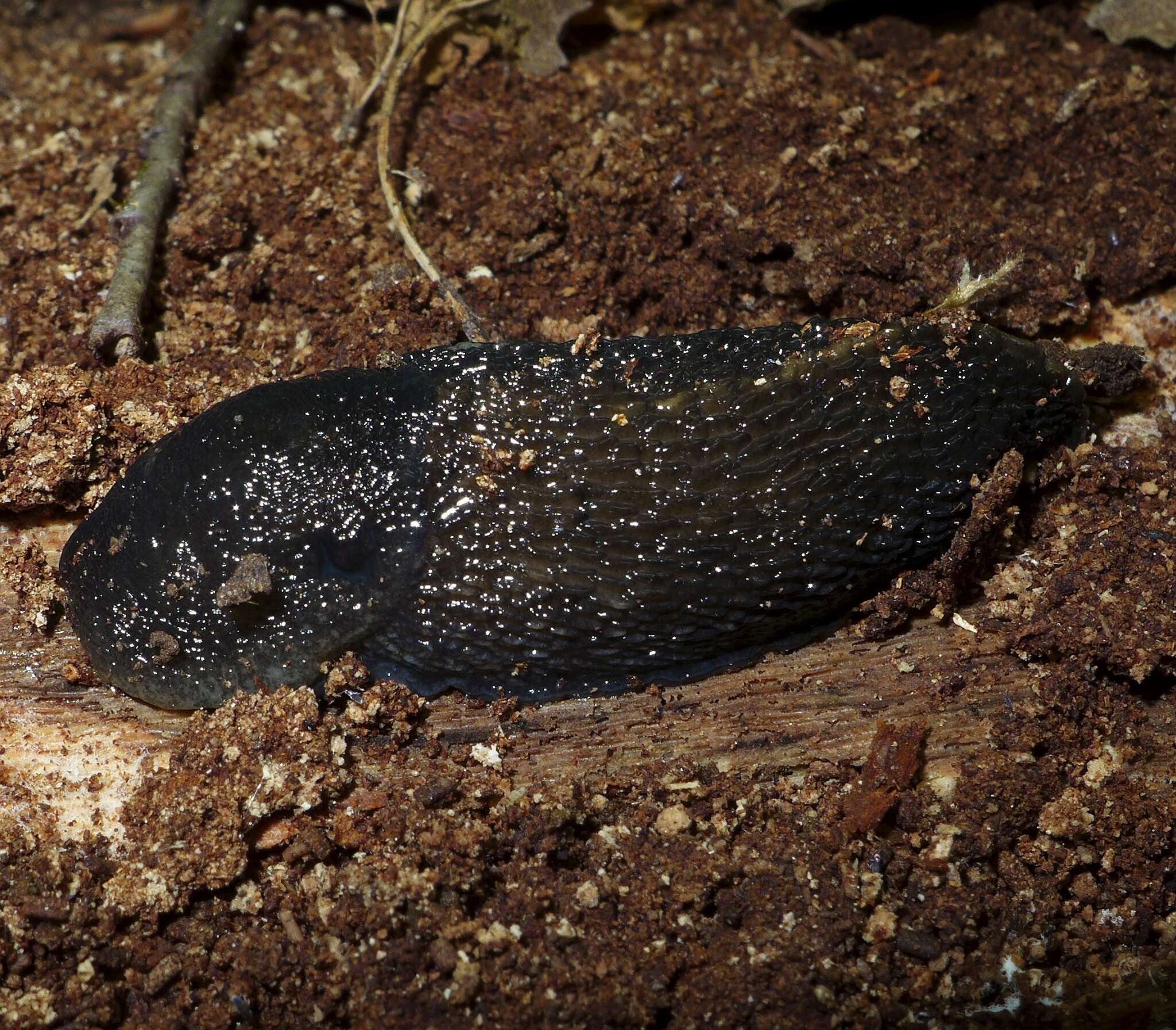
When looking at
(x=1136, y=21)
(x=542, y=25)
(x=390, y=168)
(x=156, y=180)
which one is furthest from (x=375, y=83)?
(x=1136, y=21)

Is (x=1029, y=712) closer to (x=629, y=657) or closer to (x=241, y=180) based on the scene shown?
(x=629, y=657)

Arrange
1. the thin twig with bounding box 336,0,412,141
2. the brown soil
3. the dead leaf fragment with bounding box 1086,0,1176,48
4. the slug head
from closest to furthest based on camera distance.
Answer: the brown soil → the slug head → the thin twig with bounding box 336,0,412,141 → the dead leaf fragment with bounding box 1086,0,1176,48

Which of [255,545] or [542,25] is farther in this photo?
[542,25]

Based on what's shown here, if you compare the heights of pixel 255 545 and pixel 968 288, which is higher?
pixel 968 288

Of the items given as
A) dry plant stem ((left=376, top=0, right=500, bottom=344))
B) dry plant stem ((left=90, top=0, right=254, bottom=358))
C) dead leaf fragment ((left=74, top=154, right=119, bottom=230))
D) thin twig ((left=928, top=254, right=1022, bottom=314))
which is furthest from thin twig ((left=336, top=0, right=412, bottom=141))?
thin twig ((left=928, top=254, right=1022, bottom=314))

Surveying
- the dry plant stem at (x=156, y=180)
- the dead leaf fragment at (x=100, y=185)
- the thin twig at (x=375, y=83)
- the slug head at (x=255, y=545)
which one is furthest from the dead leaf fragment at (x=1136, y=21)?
the dead leaf fragment at (x=100, y=185)

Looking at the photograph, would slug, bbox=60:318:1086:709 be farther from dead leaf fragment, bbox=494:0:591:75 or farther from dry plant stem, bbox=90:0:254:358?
dead leaf fragment, bbox=494:0:591:75

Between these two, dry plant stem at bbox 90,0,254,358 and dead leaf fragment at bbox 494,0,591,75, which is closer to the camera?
dry plant stem at bbox 90,0,254,358

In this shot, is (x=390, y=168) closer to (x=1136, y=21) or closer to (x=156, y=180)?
(x=156, y=180)
